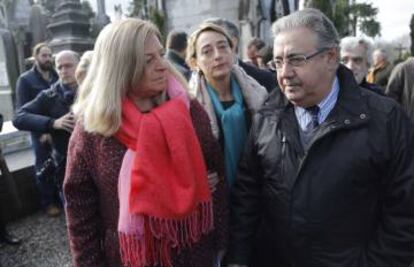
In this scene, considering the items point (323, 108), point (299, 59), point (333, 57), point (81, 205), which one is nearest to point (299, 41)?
point (299, 59)

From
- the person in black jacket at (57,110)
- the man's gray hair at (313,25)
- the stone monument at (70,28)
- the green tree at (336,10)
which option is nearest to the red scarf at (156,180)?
the man's gray hair at (313,25)

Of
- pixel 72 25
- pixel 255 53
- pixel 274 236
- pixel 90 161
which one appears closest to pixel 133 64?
pixel 90 161

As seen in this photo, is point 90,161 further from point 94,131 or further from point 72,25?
point 72,25

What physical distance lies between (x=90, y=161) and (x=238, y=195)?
73cm

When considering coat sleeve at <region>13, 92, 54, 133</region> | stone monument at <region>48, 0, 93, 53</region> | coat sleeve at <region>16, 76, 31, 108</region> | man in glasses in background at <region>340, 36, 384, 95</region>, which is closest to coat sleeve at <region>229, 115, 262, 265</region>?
man in glasses in background at <region>340, 36, 384, 95</region>

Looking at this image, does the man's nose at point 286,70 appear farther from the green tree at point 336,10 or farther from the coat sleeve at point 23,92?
the green tree at point 336,10

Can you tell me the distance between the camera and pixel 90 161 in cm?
188

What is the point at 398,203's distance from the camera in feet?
5.76

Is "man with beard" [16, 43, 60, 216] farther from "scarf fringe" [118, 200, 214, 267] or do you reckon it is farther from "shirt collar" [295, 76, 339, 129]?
"shirt collar" [295, 76, 339, 129]

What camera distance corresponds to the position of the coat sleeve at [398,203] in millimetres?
1731

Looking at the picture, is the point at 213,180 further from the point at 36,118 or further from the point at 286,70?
the point at 36,118

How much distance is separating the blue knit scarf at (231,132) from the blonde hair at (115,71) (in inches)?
26.6

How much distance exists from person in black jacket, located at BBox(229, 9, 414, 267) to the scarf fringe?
33 centimetres

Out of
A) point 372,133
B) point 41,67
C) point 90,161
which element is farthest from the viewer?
point 41,67
